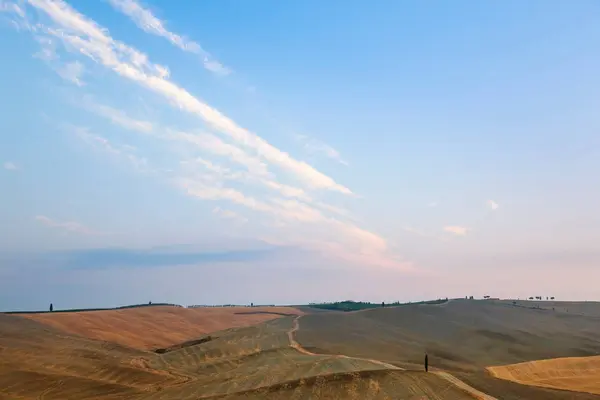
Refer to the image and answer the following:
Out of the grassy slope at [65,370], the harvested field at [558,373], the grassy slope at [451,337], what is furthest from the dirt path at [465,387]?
the grassy slope at [65,370]

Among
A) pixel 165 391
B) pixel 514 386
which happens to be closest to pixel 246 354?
pixel 165 391

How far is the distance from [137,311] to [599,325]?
72.5 meters

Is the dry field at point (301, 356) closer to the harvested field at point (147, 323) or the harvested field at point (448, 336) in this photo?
the harvested field at point (448, 336)

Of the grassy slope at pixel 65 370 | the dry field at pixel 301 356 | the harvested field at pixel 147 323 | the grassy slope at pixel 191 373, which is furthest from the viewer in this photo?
the harvested field at pixel 147 323

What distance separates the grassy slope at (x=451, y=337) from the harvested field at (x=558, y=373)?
2.53 m

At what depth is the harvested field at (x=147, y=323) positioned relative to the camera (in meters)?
63.6

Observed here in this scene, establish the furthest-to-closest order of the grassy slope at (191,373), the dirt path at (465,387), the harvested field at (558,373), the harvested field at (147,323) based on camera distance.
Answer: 1. the harvested field at (147,323)
2. the harvested field at (558,373)
3. the grassy slope at (191,373)
4. the dirt path at (465,387)

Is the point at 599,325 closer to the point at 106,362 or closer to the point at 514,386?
the point at 514,386

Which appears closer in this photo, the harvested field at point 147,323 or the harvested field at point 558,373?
the harvested field at point 558,373

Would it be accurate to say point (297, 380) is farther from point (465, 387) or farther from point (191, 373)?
point (191, 373)

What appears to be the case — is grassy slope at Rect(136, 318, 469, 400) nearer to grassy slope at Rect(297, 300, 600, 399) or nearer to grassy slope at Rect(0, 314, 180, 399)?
grassy slope at Rect(0, 314, 180, 399)

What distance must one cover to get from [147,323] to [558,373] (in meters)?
55.7

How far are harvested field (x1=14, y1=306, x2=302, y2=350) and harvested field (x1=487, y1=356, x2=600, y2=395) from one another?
37703 millimetres

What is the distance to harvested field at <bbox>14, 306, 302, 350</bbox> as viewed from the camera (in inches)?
2505
